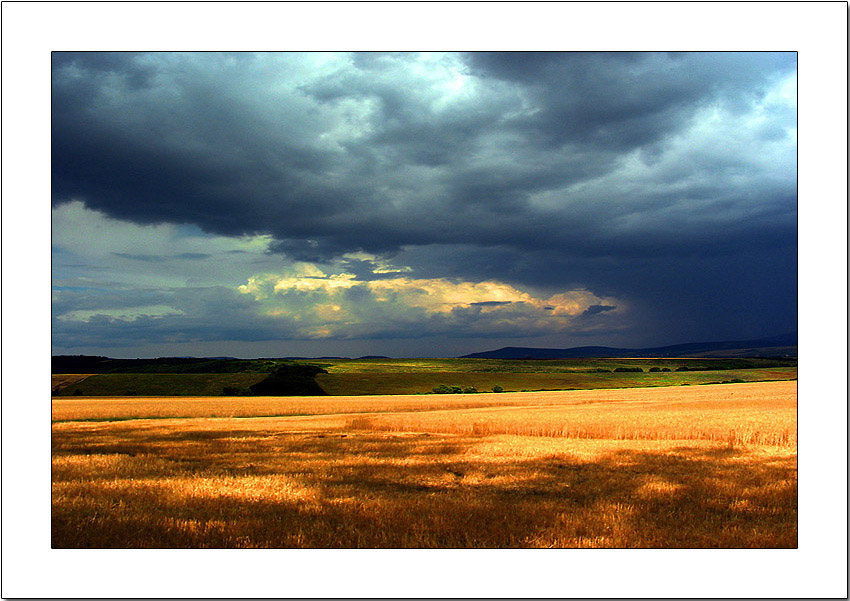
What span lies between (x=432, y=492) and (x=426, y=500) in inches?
32.1

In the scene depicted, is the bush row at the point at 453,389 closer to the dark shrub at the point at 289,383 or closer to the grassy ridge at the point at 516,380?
the grassy ridge at the point at 516,380

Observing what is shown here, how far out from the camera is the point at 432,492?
11.4 m

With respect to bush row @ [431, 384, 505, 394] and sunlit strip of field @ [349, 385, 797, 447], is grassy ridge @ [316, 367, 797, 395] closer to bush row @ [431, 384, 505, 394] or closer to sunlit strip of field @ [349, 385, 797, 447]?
bush row @ [431, 384, 505, 394]

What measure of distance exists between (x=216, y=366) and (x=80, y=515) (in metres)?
76.6

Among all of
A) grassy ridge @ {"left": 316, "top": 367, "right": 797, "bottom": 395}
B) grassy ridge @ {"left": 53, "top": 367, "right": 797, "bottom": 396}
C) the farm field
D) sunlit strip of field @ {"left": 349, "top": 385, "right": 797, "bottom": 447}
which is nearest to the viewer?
sunlit strip of field @ {"left": 349, "top": 385, "right": 797, "bottom": 447}

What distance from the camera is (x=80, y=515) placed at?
9156 millimetres

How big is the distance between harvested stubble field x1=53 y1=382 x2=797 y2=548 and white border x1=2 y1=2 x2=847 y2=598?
49 centimetres

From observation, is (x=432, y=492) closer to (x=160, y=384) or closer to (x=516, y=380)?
(x=160, y=384)

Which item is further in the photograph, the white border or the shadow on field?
the shadow on field

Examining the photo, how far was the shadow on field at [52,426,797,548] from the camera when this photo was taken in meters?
8.58

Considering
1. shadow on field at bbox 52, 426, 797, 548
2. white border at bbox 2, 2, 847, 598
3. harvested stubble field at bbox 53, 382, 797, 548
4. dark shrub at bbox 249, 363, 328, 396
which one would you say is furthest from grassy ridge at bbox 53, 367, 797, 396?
white border at bbox 2, 2, 847, 598
